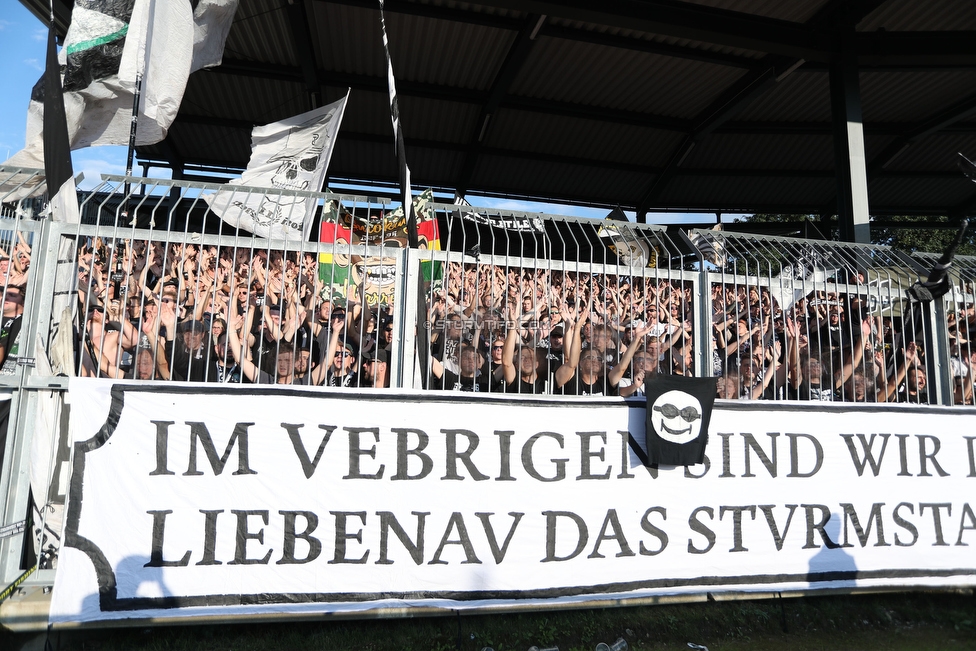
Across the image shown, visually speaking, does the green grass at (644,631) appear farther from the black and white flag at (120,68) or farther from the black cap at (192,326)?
the black and white flag at (120,68)

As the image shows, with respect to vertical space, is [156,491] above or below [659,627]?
above

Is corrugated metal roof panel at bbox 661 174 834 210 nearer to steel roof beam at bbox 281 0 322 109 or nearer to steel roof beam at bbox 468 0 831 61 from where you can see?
steel roof beam at bbox 468 0 831 61

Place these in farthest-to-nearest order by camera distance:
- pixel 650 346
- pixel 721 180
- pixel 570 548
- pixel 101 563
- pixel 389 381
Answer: pixel 721 180, pixel 650 346, pixel 389 381, pixel 570 548, pixel 101 563

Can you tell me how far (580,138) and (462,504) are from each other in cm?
1027

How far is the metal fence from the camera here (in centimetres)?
412

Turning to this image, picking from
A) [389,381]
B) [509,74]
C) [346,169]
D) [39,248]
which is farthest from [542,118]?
[39,248]

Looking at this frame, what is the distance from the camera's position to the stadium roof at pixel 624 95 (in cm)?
919

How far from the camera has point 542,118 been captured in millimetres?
12352

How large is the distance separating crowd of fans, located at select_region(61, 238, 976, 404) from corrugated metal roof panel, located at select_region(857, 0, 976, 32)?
538cm

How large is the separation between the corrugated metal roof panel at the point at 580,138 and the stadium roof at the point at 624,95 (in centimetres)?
4

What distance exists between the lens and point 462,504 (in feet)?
14.4

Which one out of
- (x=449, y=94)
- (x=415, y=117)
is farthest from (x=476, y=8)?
(x=415, y=117)

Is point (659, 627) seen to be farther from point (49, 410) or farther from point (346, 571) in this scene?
point (49, 410)

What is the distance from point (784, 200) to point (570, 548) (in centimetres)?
1386
